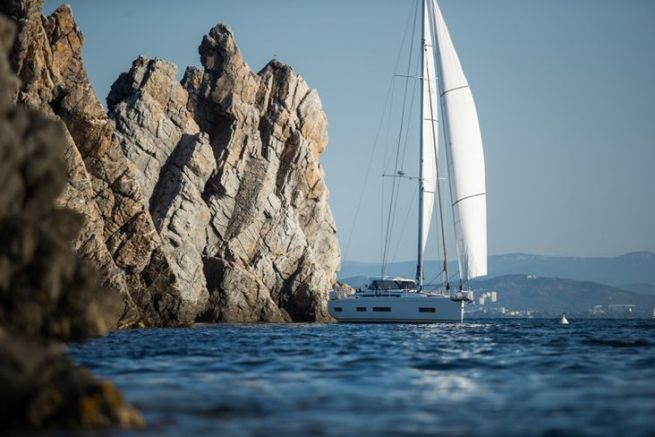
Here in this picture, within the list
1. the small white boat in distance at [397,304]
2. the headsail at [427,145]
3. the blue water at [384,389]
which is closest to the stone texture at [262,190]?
the small white boat in distance at [397,304]

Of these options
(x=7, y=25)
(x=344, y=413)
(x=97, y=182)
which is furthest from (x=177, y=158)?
(x=344, y=413)

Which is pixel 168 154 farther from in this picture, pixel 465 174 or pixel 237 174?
pixel 465 174

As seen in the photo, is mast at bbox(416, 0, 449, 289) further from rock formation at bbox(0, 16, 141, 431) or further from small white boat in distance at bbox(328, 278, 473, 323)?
rock formation at bbox(0, 16, 141, 431)

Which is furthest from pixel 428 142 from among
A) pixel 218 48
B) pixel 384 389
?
pixel 384 389

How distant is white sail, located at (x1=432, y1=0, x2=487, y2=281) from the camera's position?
79.1 meters

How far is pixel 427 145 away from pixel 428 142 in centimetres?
28

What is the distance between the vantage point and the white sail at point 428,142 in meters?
81.7

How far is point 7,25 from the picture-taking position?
2281cm

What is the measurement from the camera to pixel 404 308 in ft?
262

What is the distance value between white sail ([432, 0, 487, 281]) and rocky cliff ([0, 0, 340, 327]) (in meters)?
23.0

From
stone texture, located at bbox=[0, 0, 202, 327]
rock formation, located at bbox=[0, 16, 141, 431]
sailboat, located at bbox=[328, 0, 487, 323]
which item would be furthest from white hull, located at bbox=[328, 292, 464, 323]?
rock formation, located at bbox=[0, 16, 141, 431]

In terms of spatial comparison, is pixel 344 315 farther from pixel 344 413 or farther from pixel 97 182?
pixel 344 413

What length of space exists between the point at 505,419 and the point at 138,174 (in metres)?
76.2

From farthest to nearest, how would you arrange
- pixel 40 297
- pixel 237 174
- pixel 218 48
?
pixel 218 48 < pixel 237 174 < pixel 40 297
